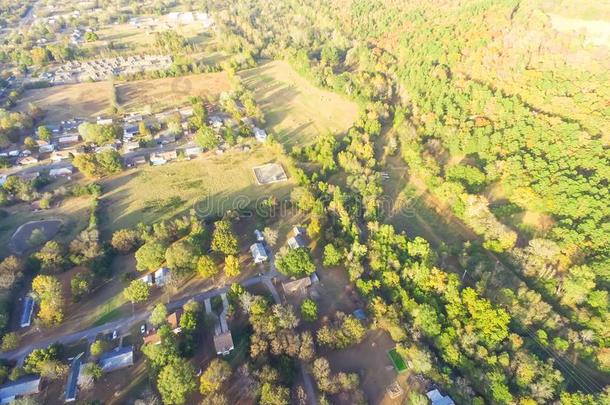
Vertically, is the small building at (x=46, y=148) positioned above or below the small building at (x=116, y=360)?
above

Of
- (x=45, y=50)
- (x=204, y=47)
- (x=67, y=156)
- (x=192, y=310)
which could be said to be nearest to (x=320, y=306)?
(x=192, y=310)

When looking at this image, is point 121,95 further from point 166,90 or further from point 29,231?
point 29,231

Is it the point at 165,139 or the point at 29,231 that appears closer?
the point at 29,231

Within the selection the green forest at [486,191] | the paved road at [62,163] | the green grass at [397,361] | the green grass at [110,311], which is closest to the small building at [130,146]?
the paved road at [62,163]

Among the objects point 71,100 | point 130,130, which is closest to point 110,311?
point 130,130

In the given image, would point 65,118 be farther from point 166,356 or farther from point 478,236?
point 478,236

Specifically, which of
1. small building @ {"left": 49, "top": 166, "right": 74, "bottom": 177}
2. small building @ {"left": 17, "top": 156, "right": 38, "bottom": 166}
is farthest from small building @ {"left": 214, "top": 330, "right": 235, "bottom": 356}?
small building @ {"left": 17, "top": 156, "right": 38, "bottom": 166}

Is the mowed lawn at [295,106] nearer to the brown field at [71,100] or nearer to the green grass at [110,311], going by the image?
the brown field at [71,100]
